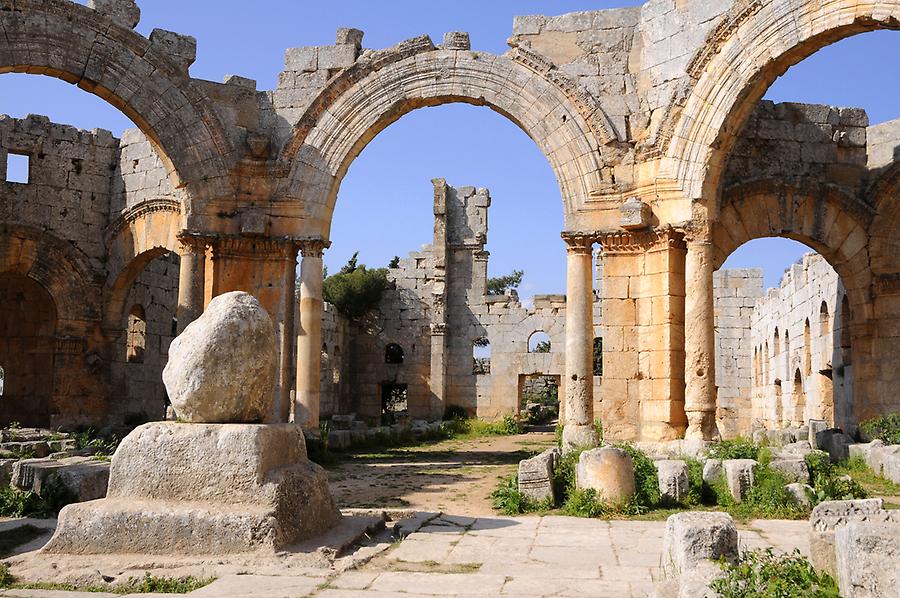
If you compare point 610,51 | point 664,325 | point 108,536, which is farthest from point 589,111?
point 108,536

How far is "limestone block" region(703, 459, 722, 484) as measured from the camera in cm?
875

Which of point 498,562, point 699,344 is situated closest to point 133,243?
point 699,344

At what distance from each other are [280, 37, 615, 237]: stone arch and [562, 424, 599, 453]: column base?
3222 millimetres

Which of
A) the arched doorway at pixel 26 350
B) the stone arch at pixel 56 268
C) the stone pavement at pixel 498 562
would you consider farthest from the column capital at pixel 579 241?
the arched doorway at pixel 26 350

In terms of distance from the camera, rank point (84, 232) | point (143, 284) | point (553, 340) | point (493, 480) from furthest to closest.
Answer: point (553, 340), point (143, 284), point (84, 232), point (493, 480)

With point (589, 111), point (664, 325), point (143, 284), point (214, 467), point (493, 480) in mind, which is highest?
point (589, 111)

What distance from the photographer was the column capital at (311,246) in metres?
13.4

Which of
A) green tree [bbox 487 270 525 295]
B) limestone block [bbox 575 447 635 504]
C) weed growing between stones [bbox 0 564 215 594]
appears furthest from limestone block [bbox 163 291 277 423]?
green tree [bbox 487 270 525 295]

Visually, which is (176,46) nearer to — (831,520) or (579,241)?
(579,241)

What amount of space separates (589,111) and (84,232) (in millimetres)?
11901

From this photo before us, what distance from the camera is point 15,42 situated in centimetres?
1191

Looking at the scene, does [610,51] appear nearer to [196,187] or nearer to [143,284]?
[196,187]

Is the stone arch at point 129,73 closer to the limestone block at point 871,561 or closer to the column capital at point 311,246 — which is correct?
the column capital at point 311,246

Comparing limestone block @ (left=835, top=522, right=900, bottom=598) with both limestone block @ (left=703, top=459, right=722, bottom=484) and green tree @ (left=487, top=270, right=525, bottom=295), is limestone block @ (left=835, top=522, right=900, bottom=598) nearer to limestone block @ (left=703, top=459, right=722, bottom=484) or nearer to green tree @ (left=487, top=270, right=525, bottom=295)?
limestone block @ (left=703, top=459, right=722, bottom=484)
